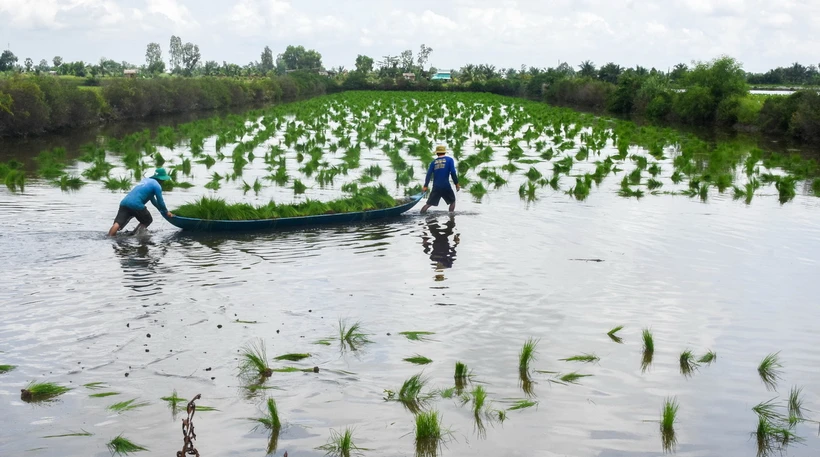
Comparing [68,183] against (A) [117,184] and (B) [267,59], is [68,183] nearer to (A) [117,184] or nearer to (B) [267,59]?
(A) [117,184]

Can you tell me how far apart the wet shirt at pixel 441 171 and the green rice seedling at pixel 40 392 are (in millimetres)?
9217

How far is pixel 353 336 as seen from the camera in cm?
840

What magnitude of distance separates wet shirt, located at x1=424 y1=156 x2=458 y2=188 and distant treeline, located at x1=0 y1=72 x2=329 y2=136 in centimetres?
2093

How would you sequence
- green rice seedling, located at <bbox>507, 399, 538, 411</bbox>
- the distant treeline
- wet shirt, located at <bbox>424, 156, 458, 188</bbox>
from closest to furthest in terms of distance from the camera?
green rice seedling, located at <bbox>507, 399, 538, 411</bbox> → wet shirt, located at <bbox>424, 156, 458, 188</bbox> → the distant treeline

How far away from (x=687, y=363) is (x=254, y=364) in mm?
4239

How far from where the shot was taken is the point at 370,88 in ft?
341

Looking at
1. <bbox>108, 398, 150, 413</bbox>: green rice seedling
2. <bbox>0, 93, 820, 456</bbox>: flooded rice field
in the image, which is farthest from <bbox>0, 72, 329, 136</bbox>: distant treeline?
<bbox>108, 398, 150, 413</bbox>: green rice seedling

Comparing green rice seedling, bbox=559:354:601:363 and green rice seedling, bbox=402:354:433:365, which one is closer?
green rice seedling, bbox=402:354:433:365

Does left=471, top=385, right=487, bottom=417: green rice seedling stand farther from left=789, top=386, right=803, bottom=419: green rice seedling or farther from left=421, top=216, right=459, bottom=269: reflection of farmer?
left=421, top=216, right=459, bottom=269: reflection of farmer

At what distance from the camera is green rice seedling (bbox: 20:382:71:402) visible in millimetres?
6727

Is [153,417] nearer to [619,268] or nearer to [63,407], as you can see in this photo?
[63,407]

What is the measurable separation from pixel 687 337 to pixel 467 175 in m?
13.0

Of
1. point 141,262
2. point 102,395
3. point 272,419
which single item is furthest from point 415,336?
point 141,262

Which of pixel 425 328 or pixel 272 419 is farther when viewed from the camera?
pixel 425 328
